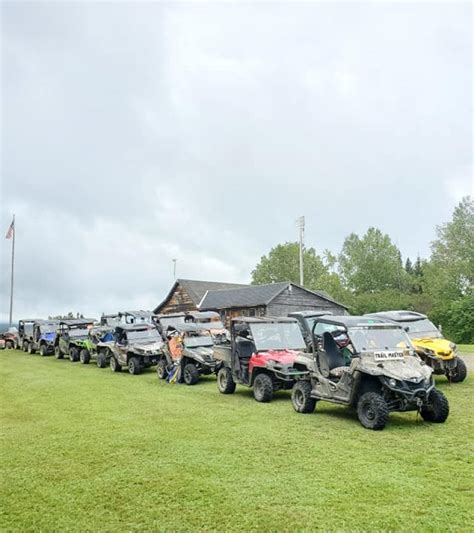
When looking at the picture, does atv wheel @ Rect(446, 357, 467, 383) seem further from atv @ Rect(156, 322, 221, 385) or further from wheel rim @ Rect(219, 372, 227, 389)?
atv @ Rect(156, 322, 221, 385)

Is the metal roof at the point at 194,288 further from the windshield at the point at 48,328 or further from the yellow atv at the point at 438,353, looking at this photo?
the yellow atv at the point at 438,353

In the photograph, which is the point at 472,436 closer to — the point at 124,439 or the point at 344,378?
the point at 344,378

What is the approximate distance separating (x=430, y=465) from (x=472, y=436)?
1.78 meters

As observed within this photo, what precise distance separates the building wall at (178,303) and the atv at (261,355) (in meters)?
29.6

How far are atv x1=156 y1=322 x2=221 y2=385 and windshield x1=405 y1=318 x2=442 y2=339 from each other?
504 centimetres

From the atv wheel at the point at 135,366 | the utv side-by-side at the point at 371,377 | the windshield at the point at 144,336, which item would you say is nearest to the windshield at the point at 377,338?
the utv side-by-side at the point at 371,377

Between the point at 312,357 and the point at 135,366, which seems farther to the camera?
the point at 135,366

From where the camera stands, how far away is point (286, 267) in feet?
249

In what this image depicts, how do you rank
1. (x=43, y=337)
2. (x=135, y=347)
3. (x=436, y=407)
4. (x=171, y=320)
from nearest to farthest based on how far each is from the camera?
(x=436, y=407) → (x=135, y=347) → (x=171, y=320) → (x=43, y=337)

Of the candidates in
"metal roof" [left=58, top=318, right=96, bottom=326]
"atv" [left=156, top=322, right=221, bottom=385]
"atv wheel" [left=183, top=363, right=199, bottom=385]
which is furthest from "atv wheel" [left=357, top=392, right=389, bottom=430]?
"metal roof" [left=58, top=318, right=96, bottom=326]

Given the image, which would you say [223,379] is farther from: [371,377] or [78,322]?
[78,322]

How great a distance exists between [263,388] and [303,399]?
1.65m

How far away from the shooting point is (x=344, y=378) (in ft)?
30.2

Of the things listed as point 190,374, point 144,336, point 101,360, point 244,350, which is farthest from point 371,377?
point 101,360
